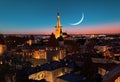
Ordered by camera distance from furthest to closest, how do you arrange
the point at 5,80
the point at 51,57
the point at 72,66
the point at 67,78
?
the point at 51,57
the point at 72,66
the point at 67,78
the point at 5,80

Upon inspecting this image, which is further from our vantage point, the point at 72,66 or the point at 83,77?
the point at 72,66

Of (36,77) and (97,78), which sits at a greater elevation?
(97,78)

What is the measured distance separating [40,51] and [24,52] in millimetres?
2477

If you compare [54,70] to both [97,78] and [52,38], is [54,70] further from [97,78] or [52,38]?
[52,38]

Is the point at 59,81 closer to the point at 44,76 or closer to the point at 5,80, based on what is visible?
the point at 44,76

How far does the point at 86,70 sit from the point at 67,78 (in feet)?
8.06

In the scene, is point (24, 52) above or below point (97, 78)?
below

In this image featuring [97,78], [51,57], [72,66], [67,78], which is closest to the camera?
[97,78]

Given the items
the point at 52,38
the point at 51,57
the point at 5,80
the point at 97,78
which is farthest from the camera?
the point at 52,38

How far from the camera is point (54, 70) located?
71.6 ft

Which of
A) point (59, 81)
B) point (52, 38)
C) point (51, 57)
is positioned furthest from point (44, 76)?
point (52, 38)

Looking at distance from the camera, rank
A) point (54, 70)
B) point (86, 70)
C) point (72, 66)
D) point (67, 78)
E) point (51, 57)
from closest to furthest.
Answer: point (67, 78)
point (86, 70)
point (54, 70)
point (72, 66)
point (51, 57)

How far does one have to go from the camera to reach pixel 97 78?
759 cm

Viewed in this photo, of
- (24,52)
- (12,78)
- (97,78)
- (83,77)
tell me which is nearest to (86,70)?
(83,77)
